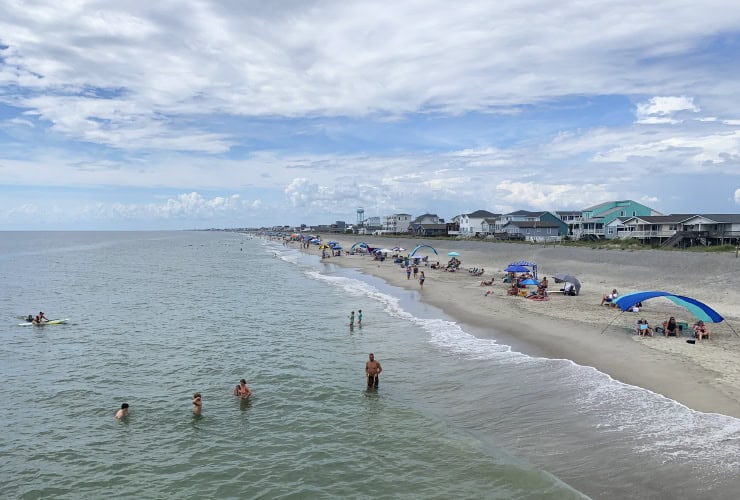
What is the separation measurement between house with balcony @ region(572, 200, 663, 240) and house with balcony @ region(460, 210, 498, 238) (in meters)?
25.9

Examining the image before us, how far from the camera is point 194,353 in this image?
22.6m

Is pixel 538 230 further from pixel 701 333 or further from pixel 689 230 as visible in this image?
pixel 701 333

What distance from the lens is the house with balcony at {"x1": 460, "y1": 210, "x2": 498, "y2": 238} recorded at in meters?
120

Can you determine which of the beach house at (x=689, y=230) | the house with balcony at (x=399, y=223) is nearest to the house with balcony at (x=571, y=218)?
the beach house at (x=689, y=230)

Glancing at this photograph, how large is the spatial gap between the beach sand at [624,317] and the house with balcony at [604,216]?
33.4 meters

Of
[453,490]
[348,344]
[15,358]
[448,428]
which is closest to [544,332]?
[348,344]

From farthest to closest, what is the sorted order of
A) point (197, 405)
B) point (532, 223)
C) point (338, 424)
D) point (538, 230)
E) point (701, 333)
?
point (532, 223) → point (538, 230) → point (701, 333) → point (197, 405) → point (338, 424)

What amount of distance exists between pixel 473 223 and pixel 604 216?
3693 cm

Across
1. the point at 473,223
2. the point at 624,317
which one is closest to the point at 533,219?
the point at 473,223

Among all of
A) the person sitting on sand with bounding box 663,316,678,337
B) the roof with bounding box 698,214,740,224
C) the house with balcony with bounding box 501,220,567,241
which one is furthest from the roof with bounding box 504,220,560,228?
the person sitting on sand with bounding box 663,316,678,337

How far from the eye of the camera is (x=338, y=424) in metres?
14.3

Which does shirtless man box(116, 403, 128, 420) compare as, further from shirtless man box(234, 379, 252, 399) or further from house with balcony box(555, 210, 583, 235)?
house with balcony box(555, 210, 583, 235)

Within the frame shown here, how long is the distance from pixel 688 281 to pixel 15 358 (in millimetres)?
42596

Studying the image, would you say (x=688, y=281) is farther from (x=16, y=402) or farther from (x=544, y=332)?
(x=16, y=402)
